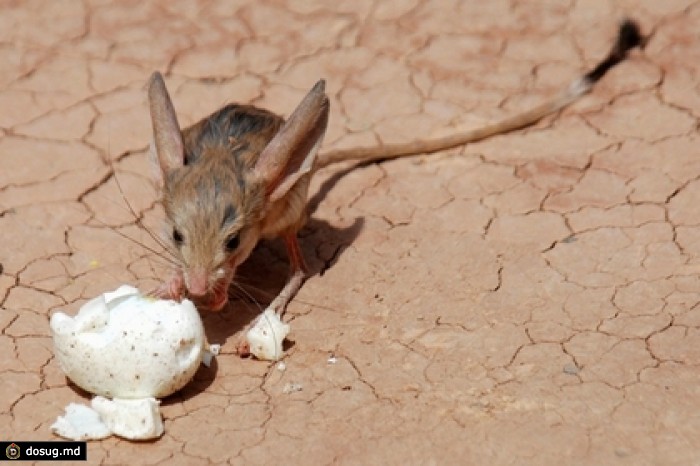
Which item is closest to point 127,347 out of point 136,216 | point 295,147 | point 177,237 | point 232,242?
point 177,237

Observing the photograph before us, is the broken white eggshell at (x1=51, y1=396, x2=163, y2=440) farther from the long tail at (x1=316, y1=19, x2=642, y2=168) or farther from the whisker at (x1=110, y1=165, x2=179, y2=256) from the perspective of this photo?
the long tail at (x1=316, y1=19, x2=642, y2=168)

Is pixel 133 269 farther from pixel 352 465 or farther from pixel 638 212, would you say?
pixel 638 212

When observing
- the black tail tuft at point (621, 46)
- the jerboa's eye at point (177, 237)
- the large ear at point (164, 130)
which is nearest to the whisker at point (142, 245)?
the jerboa's eye at point (177, 237)

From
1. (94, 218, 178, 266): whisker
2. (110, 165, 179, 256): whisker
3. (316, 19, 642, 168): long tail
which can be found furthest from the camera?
(316, 19, 642, 168): long tail

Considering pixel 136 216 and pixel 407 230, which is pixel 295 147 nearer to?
pixel 407 230

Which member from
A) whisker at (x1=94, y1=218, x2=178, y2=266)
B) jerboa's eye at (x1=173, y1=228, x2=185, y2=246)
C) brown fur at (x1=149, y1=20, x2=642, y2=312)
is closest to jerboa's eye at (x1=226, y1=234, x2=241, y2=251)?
brown fur at (x1=149, y1=20, x2=642, y2=312)

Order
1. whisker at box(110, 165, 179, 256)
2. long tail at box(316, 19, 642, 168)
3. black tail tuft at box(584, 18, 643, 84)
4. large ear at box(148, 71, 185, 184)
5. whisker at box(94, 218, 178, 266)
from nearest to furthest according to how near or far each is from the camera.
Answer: large ear at box(148, 71, 185, 184)
whisker at box(94, 218, 178, 266)
whisker at box(110, 165, 179, 256)
long tail at box(316, 19, 642, 168)
black tail tuft at box(584, 18, 643, 84)

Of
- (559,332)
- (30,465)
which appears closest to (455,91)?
(559,332)
